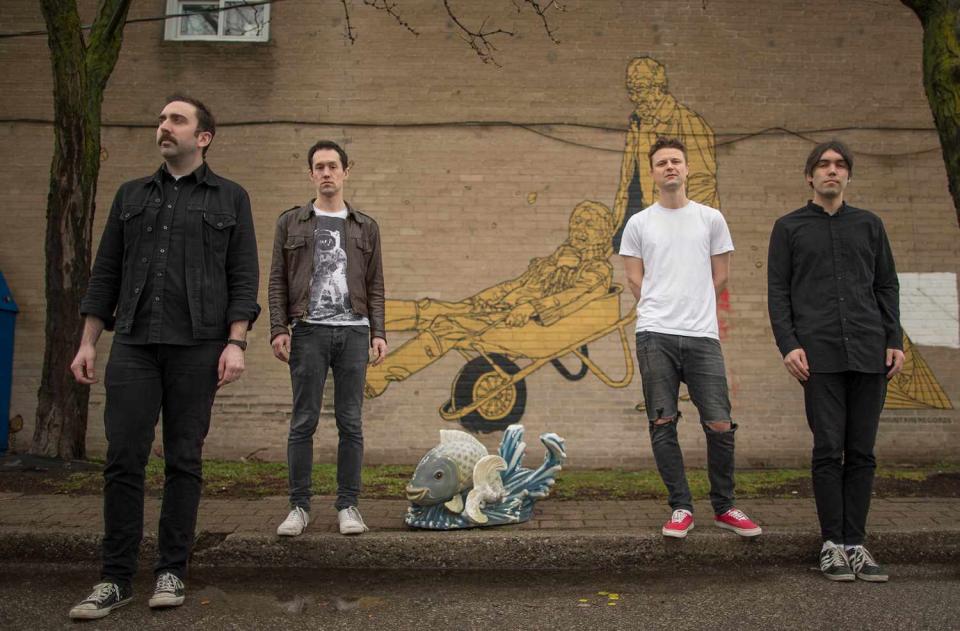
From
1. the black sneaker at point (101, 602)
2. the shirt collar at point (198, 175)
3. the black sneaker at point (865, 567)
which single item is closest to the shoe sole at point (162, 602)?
the black sneaker at point (101, 602)

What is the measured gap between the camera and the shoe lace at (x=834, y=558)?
339cm

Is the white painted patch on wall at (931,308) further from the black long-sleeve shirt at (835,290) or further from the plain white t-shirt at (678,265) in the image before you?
the plain white t-shirt at (678,265)

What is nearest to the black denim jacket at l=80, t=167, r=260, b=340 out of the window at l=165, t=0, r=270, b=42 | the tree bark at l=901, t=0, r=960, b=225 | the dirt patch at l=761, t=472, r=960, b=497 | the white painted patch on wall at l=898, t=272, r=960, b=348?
the dirt patch at l=761, t=472, r=960, b=497

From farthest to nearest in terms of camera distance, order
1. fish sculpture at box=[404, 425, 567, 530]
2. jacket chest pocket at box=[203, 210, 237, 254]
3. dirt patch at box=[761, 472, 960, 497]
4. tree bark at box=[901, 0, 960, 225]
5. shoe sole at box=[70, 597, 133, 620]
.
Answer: tree bark at box=[901, 0, 960, 225]
dirt patch at box=[761, 472, 960, 497]
fish sculpture at box=[404, 425, 567, 530]
jacket chest pocket at box=[203, 210, 237, 254]
shoe sole at box=[70, 597, 133, 620]

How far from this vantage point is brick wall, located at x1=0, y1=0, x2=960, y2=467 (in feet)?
23.6

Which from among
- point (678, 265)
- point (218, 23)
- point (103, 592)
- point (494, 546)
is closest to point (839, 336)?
point (678, 265)

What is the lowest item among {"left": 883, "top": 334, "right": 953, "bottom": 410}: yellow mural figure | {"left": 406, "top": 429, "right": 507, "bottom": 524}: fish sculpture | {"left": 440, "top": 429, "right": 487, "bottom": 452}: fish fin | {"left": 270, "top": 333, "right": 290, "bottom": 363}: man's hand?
{"left": 406, "top": 429, "right": 507, "bottom": 524}: fish sculpture

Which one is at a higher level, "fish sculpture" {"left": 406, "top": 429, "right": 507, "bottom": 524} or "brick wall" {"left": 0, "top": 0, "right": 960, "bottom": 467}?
"brick wall" {"left": 0, "top": 0, "right": 960, "bottom": 467}

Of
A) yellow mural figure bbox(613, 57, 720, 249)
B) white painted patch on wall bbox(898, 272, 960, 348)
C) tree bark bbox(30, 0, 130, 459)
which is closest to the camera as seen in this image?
tree bark bbox(30, 0, 130, 459)

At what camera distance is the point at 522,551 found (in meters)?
3.67

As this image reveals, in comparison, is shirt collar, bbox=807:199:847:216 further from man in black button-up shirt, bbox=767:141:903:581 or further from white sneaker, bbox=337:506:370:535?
white sneaker, bbox=337:506:370:535

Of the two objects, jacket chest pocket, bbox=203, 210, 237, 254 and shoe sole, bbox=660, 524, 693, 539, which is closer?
jacket chest pocket, bbox=203, 210, 237, 254

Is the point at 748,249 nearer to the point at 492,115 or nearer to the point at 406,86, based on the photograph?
the point at 492,115

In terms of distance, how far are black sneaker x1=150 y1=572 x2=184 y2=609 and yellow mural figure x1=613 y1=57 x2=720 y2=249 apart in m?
5.36
